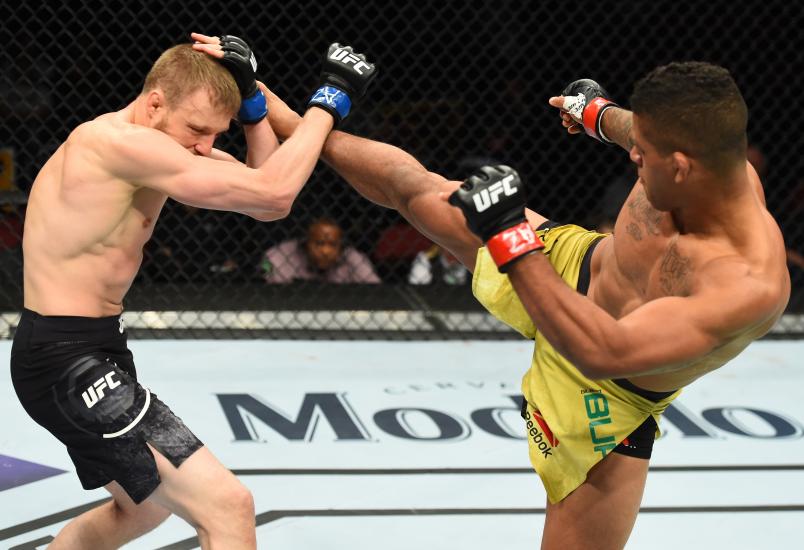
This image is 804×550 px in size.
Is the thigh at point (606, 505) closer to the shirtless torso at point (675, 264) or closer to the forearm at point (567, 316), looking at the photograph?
the shirtless torso at point (675, 264)

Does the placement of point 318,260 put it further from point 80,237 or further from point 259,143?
point 80,237

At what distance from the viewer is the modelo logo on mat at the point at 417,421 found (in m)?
3.40

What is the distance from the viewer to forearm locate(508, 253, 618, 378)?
69.6 inches

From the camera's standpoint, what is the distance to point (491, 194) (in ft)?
5.85

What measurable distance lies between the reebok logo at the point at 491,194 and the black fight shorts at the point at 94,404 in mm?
720

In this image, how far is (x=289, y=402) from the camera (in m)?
3.63

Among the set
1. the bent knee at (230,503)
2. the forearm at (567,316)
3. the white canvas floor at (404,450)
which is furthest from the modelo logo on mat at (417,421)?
the forearm at (567,316)

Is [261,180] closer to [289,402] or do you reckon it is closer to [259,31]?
[289,402]

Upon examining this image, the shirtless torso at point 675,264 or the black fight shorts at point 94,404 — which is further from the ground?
the shirtless torso at point 675,264

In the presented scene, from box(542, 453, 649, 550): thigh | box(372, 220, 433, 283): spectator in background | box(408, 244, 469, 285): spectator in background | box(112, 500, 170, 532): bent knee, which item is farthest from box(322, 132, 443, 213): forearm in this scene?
box(372, 220, 433, 283): spectator in background

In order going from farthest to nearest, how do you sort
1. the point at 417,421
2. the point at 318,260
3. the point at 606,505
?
the point at 318,260 < the point at 417,421 < the point at 606,505

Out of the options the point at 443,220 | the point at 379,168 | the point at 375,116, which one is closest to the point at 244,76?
the point at 379,168

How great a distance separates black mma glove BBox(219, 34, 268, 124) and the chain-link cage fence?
219 centimetres

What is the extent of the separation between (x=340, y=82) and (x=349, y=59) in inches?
2.4
